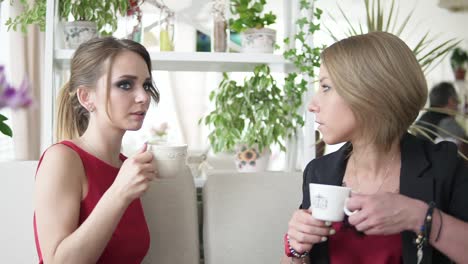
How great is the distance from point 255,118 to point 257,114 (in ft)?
0.08

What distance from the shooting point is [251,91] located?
1.91 m

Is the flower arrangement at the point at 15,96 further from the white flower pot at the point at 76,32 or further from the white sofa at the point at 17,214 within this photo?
the white flower pot at the point at 76,32

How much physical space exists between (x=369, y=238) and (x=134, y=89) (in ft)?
2.34

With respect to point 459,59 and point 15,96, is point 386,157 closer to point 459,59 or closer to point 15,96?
point 15,96

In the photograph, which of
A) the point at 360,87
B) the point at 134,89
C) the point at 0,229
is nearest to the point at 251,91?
the point at 134,89

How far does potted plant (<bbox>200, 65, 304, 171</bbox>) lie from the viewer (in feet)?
6.11

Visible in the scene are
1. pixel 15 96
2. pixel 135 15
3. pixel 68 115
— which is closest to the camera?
pixel 15 96

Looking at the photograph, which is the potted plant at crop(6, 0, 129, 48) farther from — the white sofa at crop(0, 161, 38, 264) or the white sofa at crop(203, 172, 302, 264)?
the white sofa at crop(203, 172, 302, 264)

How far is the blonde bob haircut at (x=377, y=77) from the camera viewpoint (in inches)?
42.1

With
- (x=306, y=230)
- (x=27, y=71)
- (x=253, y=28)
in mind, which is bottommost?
(x=306, y=230)

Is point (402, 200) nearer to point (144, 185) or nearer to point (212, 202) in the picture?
point (144, 185)

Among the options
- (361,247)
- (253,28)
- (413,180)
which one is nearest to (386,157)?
(413,180)

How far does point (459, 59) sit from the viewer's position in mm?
4555

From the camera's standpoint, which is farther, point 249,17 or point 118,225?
point 249,17
